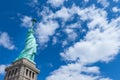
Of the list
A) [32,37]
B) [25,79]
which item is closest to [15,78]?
[25,79]

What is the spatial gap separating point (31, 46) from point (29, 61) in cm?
599

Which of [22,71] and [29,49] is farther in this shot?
[29,49]

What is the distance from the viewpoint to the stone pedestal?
81.3 metres

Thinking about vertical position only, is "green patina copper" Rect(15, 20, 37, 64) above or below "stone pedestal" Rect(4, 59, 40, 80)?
above

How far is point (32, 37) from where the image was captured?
307 feet

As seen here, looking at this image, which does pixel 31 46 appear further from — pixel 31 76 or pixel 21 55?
pixel 31 76

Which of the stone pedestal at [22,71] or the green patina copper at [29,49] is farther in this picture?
the green patina copper at [29,49]

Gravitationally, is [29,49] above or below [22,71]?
above

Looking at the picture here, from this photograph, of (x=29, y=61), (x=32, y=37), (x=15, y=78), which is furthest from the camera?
(x=32, y=37)

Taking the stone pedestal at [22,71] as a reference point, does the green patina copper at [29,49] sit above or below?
above

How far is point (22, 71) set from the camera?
268ft

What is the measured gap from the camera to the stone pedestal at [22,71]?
8134 cm

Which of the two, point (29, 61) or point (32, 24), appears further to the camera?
point (32, 24)

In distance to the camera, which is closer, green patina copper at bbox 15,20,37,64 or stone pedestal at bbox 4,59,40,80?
stone pedestal at bbox 4,59,40,80
